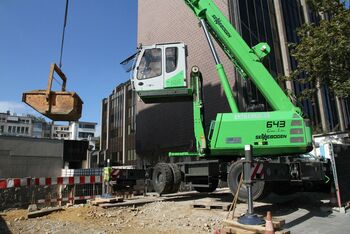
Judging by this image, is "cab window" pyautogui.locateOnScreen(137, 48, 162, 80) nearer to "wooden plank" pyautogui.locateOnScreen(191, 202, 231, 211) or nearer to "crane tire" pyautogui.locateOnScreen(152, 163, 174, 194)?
"crane tire" pyautogui.locateOnScreen(152, 163, 174, 194)

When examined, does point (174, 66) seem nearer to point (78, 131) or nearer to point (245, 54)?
point (245, 54)

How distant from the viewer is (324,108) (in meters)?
32.5

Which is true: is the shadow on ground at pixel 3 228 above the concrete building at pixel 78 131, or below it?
below

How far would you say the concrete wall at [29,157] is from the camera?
24.8 meters

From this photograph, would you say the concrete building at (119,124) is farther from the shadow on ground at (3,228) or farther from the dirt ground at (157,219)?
the shadow on ground at (3,228)

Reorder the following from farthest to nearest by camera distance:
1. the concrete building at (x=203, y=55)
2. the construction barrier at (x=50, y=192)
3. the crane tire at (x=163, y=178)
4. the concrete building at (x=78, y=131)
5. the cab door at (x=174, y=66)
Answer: the concrete building at (x=78, y=131) → the concrete building at (x=203, y=55) → the construction barrier at (x=50, y=192) → the cab door at (x=174, y=66) → the crane tire at (x=163, y=178)

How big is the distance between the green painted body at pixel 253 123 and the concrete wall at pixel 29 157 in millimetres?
20073

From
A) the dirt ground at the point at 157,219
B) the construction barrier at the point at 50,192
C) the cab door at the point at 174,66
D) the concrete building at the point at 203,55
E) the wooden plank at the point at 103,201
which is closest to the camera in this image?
the dirt ground at the point at 157,219

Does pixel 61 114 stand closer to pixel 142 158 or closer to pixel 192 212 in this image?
pixel 192 212

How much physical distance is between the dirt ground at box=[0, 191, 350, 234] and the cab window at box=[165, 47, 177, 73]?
15.2 feet

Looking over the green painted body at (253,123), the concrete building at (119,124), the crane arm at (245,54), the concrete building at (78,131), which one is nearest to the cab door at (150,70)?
the green painted body at (253,123)

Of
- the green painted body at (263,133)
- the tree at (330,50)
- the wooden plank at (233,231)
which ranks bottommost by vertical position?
the wooden plank at (233,231)

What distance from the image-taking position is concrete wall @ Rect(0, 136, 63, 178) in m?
24.8

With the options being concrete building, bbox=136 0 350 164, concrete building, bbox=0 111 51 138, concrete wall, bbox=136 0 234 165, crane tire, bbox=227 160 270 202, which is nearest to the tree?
concrete building, bbox=136 0 350 164
